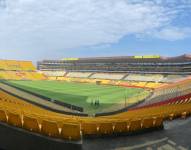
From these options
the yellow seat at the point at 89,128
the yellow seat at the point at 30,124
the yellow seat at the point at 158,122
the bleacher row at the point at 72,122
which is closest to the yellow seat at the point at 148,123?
the bleacher row at the point at 72,122

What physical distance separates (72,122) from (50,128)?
104 centimetres

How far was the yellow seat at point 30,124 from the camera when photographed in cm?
1341

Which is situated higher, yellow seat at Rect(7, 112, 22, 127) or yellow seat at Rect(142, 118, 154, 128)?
yellow seat at Rect(7, 112, 22, 127)

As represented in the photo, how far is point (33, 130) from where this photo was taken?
1353cm

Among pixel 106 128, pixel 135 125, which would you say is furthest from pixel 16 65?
pixel 106 128

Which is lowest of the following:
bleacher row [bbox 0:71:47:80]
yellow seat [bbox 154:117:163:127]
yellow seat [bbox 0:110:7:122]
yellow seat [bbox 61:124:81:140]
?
bleacher row [bbox 0:71:47:80]

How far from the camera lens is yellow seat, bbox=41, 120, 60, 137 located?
44.1 ft

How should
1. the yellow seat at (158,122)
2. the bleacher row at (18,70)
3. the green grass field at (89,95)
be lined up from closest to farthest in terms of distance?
the yellow seat at (158,122)
the green grass field at (89,95)
the bleacher row at (18,70)

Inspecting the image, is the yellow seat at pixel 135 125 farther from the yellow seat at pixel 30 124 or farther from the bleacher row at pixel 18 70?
the bleacher row at pixel 18 70

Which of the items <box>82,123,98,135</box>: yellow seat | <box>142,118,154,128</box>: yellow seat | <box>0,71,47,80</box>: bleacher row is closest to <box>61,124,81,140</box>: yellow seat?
<box>82,123,98,135</box>: yellow seat

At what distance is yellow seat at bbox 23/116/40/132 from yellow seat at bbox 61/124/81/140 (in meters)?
1.22

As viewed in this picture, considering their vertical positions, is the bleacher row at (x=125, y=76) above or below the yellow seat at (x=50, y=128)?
below

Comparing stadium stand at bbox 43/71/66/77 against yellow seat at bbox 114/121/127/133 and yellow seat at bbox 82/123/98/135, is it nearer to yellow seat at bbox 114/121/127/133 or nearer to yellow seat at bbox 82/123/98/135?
yellow seat at bbox 114/121/127/133

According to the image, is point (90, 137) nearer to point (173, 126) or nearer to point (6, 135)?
point (6, 135)
